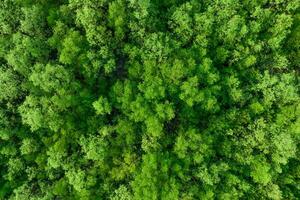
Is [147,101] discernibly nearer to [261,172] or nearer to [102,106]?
[102,106]

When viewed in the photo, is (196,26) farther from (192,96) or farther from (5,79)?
(5,79)

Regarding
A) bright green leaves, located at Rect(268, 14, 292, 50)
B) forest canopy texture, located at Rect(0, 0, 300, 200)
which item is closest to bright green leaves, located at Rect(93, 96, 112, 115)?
forest canopy texture, located at Rect(0, 0, 300, 200)

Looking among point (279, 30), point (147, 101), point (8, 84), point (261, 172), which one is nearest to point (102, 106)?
point (147, 101)

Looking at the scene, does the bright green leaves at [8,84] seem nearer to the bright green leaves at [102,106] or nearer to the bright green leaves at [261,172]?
the bright green leaves at [102,106]

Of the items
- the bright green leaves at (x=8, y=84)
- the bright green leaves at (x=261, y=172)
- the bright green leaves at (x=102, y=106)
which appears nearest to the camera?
the bright green leaves at (x=102, y=106)

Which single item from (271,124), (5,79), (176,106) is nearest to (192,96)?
(176,106)

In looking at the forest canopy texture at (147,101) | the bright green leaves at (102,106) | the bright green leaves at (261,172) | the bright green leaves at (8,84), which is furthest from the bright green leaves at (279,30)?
the bright green leaves at (8,84)
